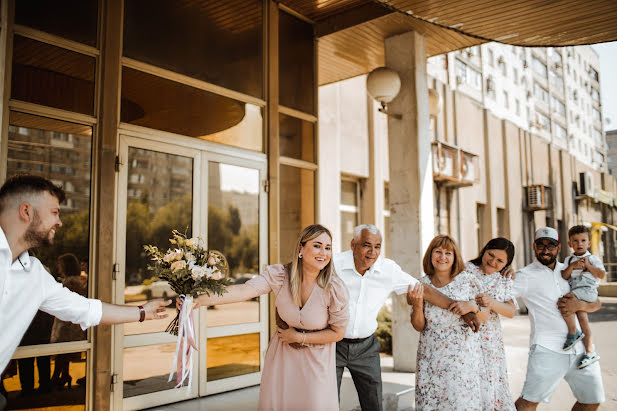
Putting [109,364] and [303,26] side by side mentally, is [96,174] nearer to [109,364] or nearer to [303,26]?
[109,364]

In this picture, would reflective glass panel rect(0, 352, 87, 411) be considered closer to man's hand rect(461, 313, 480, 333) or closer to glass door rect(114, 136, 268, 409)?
glass door rect(114, 136, 268, 409)

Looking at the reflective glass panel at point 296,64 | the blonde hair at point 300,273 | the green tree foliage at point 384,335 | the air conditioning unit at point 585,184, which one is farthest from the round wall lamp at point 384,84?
the air conditioning unit at point 585,184

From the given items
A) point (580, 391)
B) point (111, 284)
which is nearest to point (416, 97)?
point (580, 391)

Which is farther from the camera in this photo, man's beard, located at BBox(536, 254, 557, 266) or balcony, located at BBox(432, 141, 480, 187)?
balcony, located at BBox(432, 141, 480, 187)

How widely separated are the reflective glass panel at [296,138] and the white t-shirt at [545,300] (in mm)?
3699

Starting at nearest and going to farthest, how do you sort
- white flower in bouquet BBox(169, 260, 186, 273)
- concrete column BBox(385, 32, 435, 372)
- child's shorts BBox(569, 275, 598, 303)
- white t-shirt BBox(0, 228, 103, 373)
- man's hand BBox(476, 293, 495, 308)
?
white t-shirt BBox(0, 228, 103, 373), white flower in bouquet BBox(169, 260, 186, 273), man's hand BBox(476, 293, 495, 308), child's shorts BBox(569, 275, 598, 303), concrete column BBox(385, 32, 435, 372)

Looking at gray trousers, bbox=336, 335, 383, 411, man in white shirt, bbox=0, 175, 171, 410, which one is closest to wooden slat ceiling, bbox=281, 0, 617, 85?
gray trousers, bbox=336, 335, 383, 411

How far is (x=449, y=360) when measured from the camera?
12.8 feet

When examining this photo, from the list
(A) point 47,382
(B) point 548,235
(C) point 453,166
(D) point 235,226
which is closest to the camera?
(A) point 47,382

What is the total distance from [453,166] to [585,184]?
16.2 m

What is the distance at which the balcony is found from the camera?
1470 cm

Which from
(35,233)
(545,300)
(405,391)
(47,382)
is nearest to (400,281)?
(545,300)

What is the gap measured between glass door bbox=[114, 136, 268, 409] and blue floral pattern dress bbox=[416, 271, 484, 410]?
279 centimetres

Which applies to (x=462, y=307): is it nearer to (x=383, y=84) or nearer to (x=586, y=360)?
(x=586, y=360)
